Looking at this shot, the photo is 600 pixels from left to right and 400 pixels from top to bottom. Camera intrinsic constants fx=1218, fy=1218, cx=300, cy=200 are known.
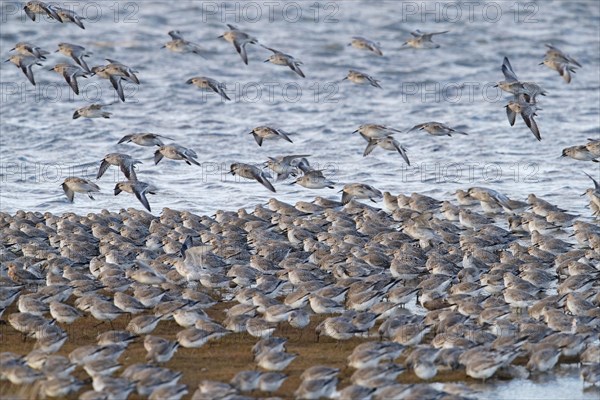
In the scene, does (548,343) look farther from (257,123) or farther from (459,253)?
(257,123)

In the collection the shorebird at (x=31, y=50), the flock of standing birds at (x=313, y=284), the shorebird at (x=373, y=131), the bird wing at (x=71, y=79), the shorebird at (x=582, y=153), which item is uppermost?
the shorebird at (x=31, y=50)

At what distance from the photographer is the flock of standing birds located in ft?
33.9

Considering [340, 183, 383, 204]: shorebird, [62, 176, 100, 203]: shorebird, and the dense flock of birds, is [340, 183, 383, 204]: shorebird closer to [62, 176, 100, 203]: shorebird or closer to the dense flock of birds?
the dense flock of birds

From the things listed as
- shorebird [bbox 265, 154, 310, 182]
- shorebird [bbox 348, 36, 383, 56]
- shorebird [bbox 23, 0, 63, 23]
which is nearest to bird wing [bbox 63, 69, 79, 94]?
shorebird [bbox 23, 0, 63, 23]

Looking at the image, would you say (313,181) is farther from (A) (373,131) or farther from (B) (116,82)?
(B) (116,82)

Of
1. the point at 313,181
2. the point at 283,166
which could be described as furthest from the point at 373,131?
the point at 283,166

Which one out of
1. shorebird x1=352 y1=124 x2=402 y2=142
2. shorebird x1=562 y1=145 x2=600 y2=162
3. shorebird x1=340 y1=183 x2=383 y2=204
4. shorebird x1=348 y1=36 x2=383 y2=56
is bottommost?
shorebird x1=340 y1=183 x2=383 y2=204

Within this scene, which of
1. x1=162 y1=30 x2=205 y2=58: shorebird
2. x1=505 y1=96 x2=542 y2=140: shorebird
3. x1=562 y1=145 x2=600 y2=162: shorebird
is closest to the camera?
x1=505 y1=96 x2=542 y2=140: shorebird

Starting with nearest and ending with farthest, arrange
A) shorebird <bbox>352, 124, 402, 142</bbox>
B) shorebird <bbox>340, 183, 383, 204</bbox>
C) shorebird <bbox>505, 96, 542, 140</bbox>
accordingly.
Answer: shorebird <bbox>505, 96, 542, 140</bbox> → shorebird <bbox>340, 183, 383, 204</bbox> → shorebird <bbox>352, 124, 402, 142</bbox>

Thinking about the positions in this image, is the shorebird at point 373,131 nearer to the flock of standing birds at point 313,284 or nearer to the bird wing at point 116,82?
the flock of standing birds at point 313,284

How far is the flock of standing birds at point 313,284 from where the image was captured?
10.3 m

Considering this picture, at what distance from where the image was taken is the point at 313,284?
12.6m

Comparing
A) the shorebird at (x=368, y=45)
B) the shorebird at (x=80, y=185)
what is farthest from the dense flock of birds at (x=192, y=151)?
the shorebird at (x=368, y=45)

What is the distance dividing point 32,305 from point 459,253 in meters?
4.93
